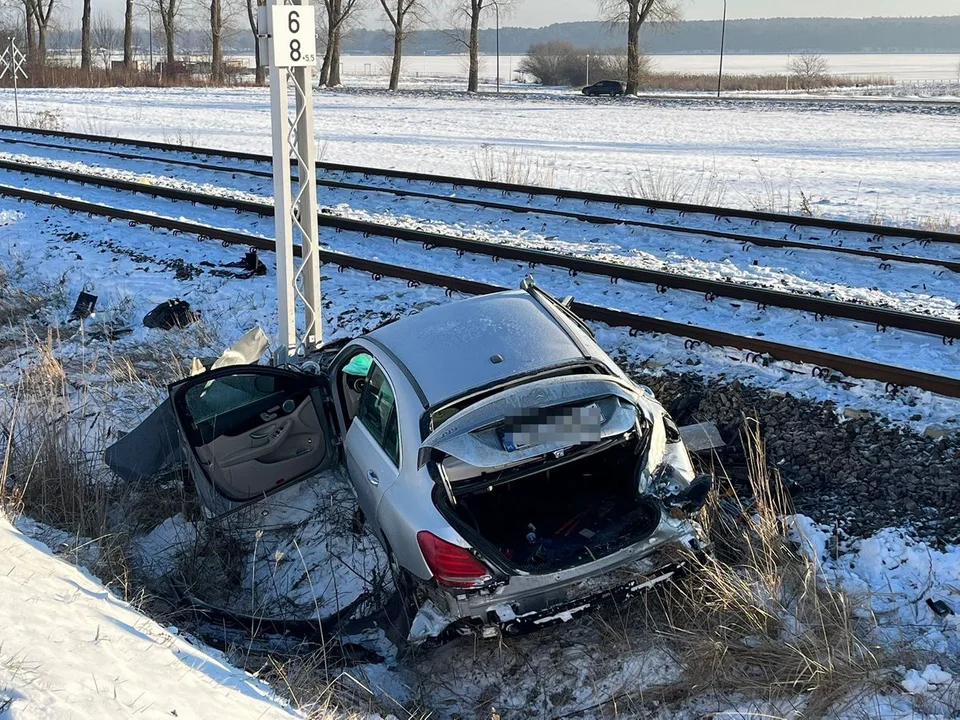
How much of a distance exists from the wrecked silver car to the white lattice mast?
7.26ft

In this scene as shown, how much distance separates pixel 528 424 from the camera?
187 inches

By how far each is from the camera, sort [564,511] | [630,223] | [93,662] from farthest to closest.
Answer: [630,223]
[564,511]
[93,662]

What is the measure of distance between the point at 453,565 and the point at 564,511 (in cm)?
120

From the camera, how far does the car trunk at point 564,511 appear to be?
486cm

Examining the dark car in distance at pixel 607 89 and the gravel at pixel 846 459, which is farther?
the dark car in distance at pixel 607 89

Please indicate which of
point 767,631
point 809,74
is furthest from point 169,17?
point 767,631

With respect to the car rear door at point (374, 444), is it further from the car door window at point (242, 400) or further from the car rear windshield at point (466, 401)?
the car door window at point (242, 400)

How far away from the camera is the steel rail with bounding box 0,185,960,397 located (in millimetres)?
7086

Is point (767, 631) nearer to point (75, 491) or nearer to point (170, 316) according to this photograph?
point (75, 491)

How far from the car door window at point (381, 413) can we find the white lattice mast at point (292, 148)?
233 cm

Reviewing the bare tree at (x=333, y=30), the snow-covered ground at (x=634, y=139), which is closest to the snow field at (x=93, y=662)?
the snow-covered ground at (x=634, y=139)

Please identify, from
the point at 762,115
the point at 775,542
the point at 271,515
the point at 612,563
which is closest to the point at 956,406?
the point at 775,542

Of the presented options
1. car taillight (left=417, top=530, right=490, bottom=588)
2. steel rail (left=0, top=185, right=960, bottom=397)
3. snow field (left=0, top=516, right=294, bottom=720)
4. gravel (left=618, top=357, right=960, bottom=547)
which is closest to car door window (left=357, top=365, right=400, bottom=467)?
car taillight (left=417, top=530, right=490, bottom=588)

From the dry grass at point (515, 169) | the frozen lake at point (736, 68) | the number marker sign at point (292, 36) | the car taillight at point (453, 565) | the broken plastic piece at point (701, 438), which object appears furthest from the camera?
the frozen lake at point (736, 68)
